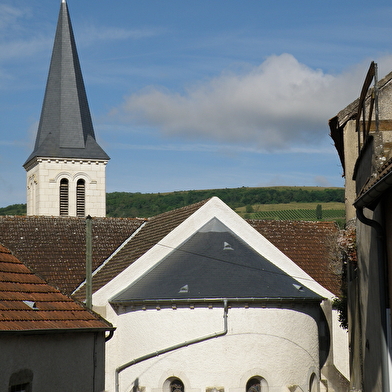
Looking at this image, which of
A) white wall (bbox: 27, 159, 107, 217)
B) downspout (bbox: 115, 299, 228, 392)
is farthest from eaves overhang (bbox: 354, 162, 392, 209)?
white wall (bbox: 27, 159, 107, 217)

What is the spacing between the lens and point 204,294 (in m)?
19.8

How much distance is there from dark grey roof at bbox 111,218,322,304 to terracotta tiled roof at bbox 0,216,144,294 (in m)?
3.13

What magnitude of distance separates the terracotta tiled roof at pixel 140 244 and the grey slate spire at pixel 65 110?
22.4 meters

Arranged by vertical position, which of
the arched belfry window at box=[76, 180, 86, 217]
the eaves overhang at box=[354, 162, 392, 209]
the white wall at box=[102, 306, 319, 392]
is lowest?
the white wall at box=[102, 306, 319, 392]

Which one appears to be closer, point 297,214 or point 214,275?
point 214,275

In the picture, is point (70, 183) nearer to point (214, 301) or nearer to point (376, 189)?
point (214, 301)

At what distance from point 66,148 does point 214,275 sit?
29078 mm

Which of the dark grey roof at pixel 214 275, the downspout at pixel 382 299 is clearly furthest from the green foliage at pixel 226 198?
the downspout at pixel 382 299

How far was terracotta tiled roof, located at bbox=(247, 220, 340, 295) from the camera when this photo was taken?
80.2ft

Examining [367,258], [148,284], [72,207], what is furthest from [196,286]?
[72,207]

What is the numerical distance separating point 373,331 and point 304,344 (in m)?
9.53

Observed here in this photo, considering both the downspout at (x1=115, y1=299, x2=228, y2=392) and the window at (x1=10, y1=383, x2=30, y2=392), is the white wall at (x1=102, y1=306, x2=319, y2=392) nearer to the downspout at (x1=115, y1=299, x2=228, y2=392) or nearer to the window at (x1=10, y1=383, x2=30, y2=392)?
the downspout at (x1=115, y1=299, x2=228, y2=392)

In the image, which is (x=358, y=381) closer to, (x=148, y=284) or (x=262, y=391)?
(x=262, y=391)

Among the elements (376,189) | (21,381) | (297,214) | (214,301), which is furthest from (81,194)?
(376,189)
